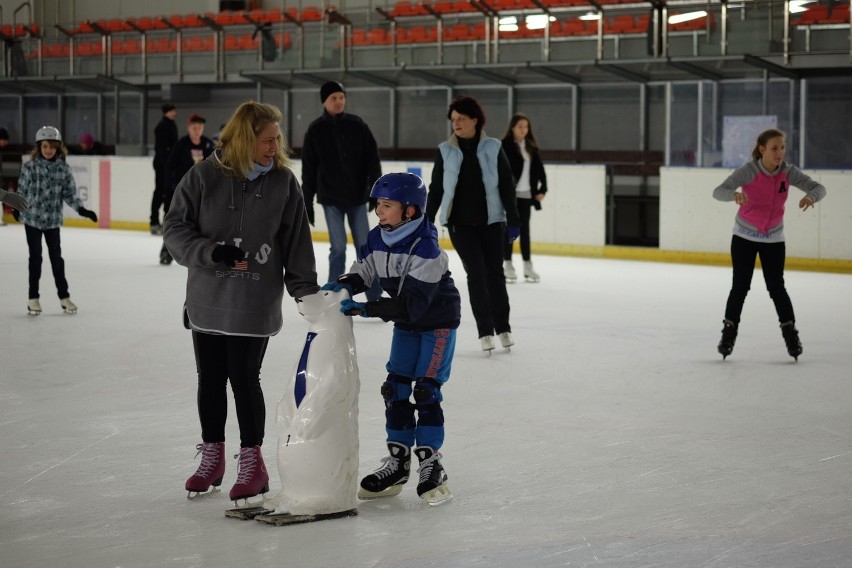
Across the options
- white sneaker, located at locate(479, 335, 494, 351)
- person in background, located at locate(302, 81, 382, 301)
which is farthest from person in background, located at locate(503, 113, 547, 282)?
white sneaker, located at locate(479, 335, 494, 351)

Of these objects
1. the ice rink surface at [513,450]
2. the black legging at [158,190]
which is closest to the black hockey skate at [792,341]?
the ice rink surface at [513,450]

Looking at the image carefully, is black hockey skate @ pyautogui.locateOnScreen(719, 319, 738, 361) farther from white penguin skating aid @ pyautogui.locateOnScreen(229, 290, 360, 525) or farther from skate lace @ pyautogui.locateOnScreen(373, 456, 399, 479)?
white penguin skating aid @ pyautogui.locateOnScreen(229, 290, 360, 525)

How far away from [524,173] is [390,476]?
302 inches

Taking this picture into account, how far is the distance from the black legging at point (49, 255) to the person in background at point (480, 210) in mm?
2886

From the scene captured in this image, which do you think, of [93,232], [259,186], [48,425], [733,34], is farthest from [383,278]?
[93,232]

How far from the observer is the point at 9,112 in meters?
24.6

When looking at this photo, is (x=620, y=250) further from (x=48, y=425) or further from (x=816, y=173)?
(x=48, y=425)

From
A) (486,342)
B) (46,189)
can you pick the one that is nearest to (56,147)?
(46,189)

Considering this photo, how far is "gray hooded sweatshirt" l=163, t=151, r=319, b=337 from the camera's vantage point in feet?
12.9

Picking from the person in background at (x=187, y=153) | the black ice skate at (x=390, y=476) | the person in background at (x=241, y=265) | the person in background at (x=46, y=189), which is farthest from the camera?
the person in background at (x=187, y=153)

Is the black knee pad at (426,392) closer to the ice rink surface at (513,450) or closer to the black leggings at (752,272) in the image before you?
the ice rink surface at (513,450)

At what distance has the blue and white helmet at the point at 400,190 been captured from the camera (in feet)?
13.1

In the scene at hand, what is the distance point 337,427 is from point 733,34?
38.9 ft

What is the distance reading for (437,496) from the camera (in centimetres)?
399
